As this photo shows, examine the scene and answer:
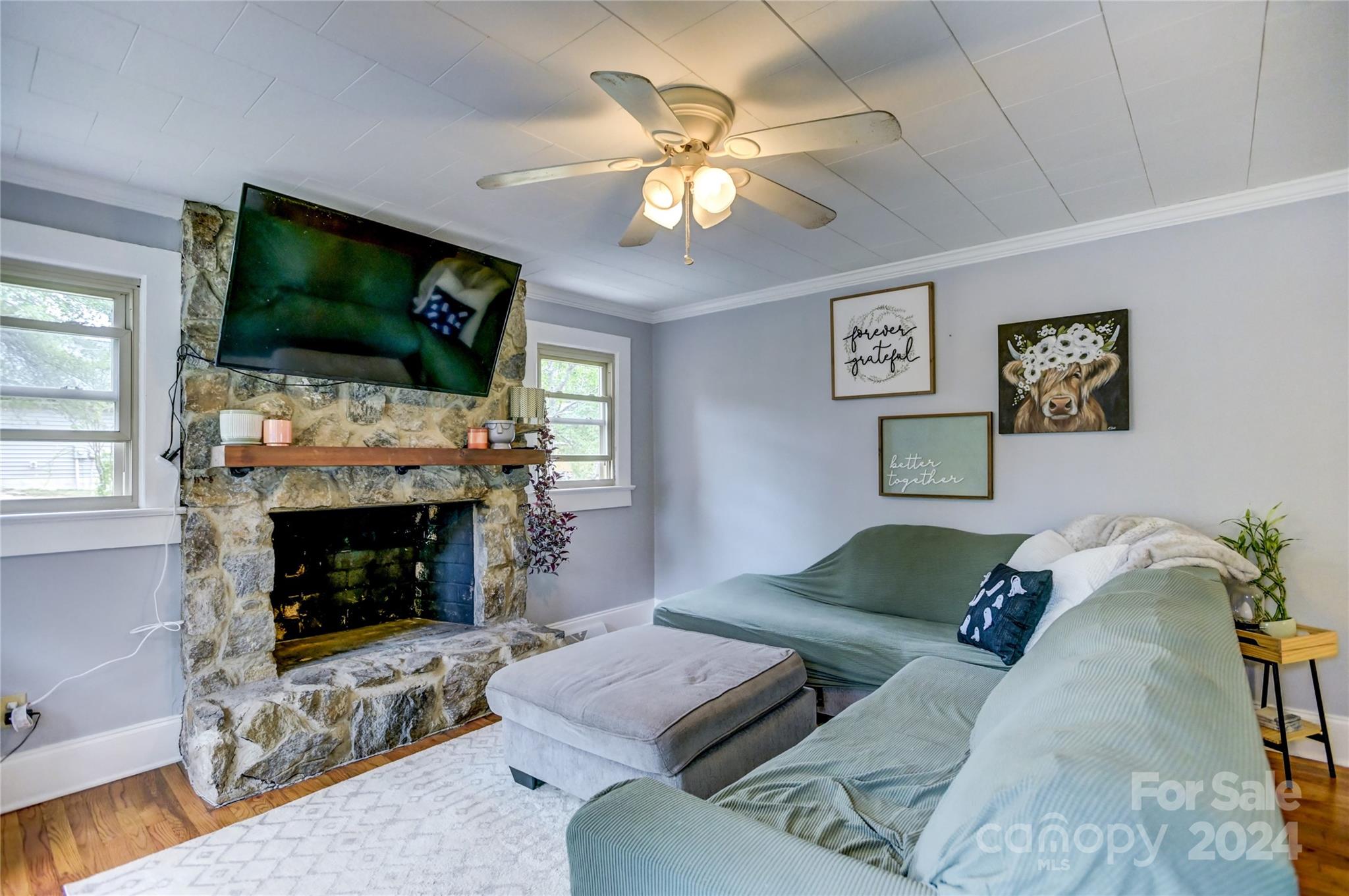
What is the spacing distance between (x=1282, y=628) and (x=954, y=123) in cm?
222

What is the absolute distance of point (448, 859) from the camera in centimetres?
201

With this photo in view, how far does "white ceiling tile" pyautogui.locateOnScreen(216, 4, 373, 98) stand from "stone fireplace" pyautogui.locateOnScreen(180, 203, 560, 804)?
1251mm

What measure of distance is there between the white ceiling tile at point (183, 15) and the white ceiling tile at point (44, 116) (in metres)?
0.64

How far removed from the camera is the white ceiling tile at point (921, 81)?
175 centimetres

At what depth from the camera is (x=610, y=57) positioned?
5.72ft

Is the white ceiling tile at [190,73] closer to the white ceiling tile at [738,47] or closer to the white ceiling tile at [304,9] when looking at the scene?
the white ceiling tile at [304,9]

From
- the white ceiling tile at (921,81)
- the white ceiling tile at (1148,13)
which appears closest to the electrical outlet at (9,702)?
the white ceiling tile at (921,81)

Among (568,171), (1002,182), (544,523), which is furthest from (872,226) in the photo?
(544,523)

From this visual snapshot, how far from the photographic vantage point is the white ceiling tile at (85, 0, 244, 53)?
154 cm

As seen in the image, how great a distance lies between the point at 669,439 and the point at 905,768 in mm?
3367

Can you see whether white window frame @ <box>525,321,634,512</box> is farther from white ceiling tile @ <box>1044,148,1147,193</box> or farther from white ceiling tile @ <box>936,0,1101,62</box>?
white ceiling tile @ <box>936,0,1101,62</box>

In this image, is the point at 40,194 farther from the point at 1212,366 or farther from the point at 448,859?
the point at 1212,366

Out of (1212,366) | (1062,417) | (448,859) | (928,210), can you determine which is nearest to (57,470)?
(448,859)

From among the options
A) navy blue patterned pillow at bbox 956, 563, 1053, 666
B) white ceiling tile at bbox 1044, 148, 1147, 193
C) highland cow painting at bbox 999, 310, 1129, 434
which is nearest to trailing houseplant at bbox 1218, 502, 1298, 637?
highland cow painting at bbox 999, 310, 1129, 434
